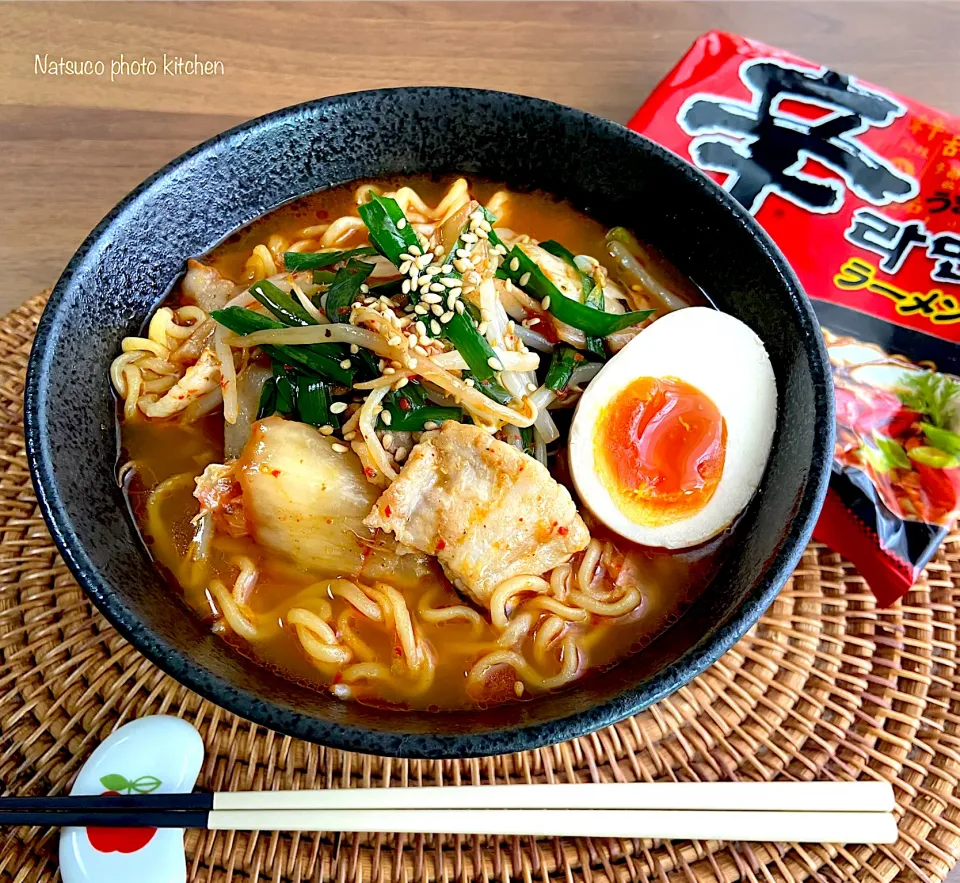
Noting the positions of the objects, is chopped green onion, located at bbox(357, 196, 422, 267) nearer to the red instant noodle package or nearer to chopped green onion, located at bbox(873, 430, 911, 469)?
the red instant noodle package

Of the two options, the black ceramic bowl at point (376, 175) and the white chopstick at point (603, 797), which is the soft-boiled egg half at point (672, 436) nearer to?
the black ceramic bowl at point (376, 175)

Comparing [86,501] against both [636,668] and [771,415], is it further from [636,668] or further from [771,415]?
[771,415]

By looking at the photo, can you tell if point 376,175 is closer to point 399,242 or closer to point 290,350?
point 399,242

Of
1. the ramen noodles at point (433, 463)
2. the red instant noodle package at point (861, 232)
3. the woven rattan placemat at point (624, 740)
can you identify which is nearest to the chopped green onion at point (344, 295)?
the ramen noodles at point (433, 463)

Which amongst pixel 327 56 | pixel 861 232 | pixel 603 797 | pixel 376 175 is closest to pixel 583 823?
pixel 603 797

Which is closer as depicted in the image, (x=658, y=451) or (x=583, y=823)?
(x=583, y=823)

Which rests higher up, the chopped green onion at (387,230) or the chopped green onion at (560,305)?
the chopped green onion at (560,305)

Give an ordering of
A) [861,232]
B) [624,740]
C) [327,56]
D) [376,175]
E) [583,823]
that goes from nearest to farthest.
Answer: [583,823] < [624,740] < [376,175] < [861,232] < [327,56]
